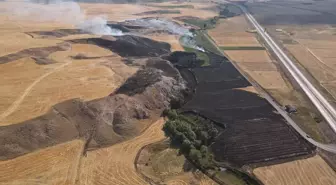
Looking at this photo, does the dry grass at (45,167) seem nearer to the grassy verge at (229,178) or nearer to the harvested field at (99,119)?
the harvested field at (99,119)

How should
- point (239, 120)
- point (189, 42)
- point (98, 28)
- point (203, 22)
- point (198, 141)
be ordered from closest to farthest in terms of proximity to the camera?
1. point (198, 141)
2. point (239, 120)
3. point (189, 42)
4. point (98, 28)
5. point (203, 22)

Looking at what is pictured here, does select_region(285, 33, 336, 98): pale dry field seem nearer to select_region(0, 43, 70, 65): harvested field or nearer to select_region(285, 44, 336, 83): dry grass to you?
select_region(285, 44, 336, 83): dry grass

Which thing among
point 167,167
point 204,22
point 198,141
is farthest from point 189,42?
point 167,167

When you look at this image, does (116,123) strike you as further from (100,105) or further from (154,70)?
(154,70)

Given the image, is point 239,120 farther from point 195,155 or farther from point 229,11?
point 229,11

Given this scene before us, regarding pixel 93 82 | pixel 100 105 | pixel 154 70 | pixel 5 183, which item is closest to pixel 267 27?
pixel 154 70

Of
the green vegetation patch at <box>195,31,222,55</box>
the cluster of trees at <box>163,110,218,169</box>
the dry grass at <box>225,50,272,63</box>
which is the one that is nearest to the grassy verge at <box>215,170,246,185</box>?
the cluster of trees at <box>163,110,218,169</box>
